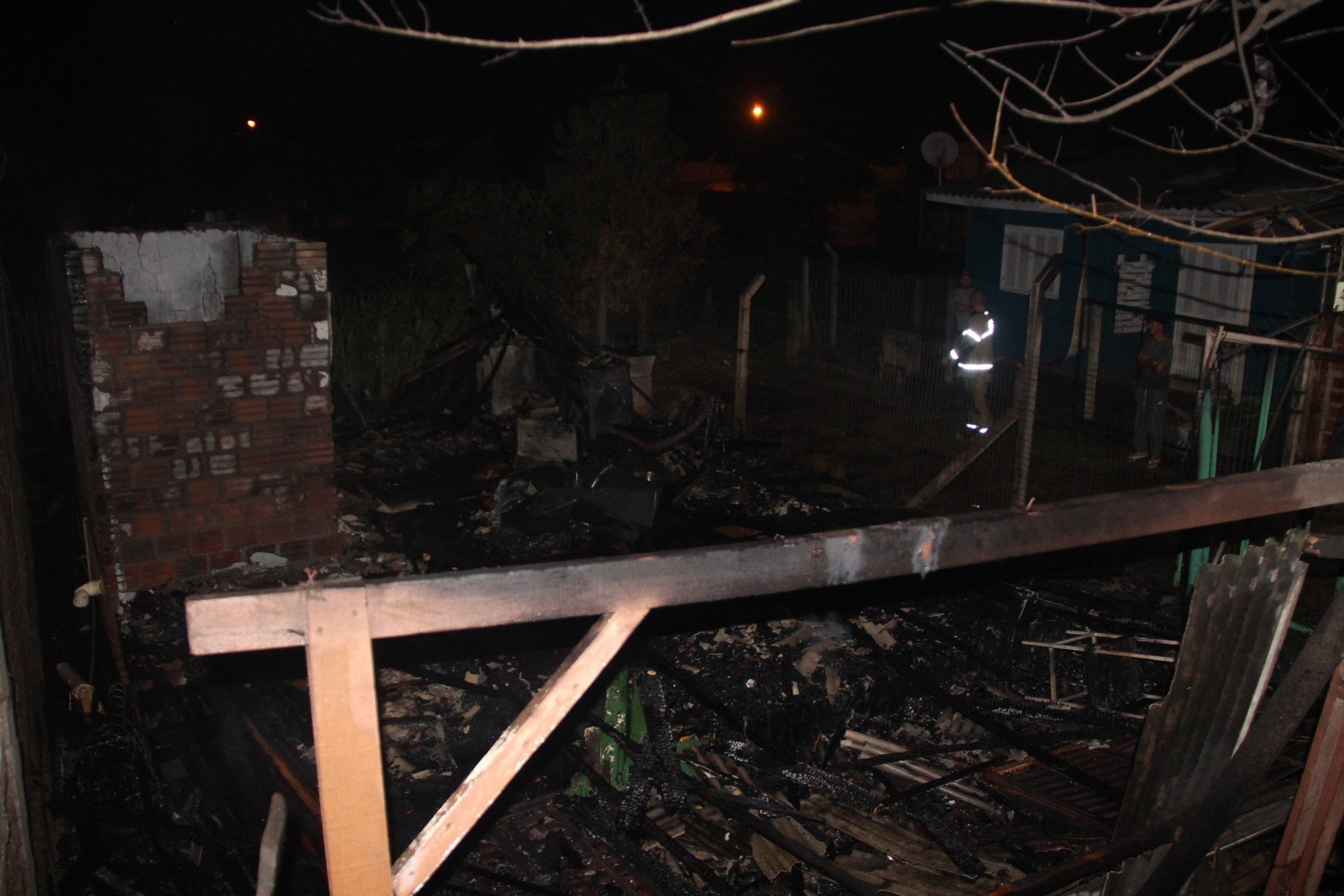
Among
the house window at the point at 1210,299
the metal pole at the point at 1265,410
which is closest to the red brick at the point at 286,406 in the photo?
the metal pole at the point at 1265,410

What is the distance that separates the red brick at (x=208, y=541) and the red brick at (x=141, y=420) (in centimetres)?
77

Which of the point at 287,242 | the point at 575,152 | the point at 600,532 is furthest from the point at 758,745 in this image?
the point at 575,152

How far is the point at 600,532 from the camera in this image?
7309 millimetres

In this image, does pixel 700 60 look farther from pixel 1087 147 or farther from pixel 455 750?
pixel 455 750

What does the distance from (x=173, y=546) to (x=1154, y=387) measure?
8.69m

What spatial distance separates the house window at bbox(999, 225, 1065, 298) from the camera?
14.3m

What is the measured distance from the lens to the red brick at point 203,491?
238 inches

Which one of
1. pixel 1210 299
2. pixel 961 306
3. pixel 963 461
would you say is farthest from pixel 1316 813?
pixel 1210 299

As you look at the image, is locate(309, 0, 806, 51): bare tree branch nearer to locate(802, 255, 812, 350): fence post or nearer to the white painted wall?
the white painted wall

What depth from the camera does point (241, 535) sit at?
6.31m

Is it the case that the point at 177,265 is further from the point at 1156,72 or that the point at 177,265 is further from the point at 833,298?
the point at 833,298

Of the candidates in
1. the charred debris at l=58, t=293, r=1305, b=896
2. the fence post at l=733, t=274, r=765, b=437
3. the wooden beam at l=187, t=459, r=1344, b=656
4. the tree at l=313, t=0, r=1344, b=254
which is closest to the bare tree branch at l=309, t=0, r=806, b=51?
the tree at l=313, t=0, r=1344, b=254

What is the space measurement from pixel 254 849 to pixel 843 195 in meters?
24.2

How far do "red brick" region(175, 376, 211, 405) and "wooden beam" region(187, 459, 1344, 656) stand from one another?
4.59 metres
